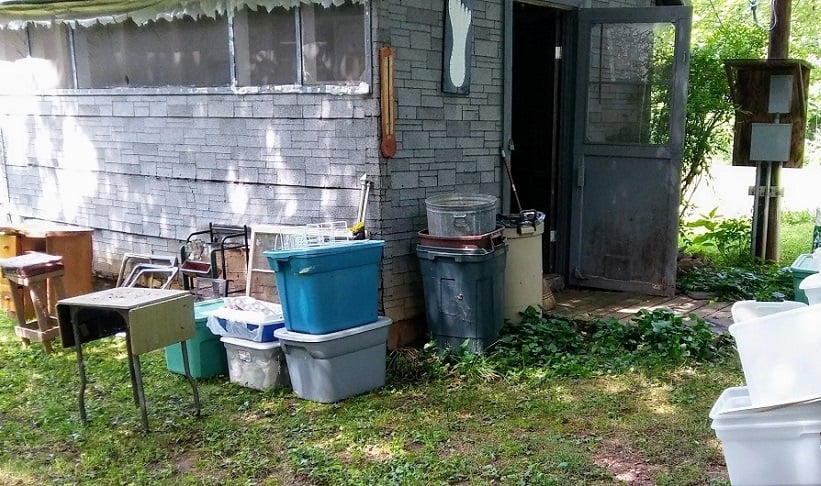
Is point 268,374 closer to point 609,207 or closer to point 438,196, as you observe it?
point 438,196

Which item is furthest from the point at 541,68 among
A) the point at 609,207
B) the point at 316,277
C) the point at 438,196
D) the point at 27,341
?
the point at 27,341

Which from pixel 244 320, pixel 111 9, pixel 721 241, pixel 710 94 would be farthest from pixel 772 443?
pixel 721 241

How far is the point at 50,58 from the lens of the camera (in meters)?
7.21

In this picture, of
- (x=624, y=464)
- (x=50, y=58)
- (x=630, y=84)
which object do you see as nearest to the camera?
(x=624, y=464)

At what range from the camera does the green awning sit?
561cm

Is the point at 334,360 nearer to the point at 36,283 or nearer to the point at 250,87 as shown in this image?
the point at 250,87

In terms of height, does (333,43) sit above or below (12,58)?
below

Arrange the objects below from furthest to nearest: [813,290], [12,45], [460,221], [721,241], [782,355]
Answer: [721,241] → [12,45] → [460,221] → [813,290] → [782,355]

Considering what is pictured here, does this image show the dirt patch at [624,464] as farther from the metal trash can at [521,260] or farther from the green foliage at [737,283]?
the green foliage at [737,283]

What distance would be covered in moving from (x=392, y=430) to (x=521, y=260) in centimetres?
191

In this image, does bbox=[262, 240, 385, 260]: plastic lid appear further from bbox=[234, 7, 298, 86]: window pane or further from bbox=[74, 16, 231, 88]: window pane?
bbox=[74, 16, 231, 88]: window pane

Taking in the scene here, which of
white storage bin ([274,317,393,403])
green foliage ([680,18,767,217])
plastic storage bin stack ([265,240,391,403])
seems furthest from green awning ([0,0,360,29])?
green foliage ([680,18,767,217])

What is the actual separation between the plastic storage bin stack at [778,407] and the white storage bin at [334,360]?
216 cm

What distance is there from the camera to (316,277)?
4.41 meters
